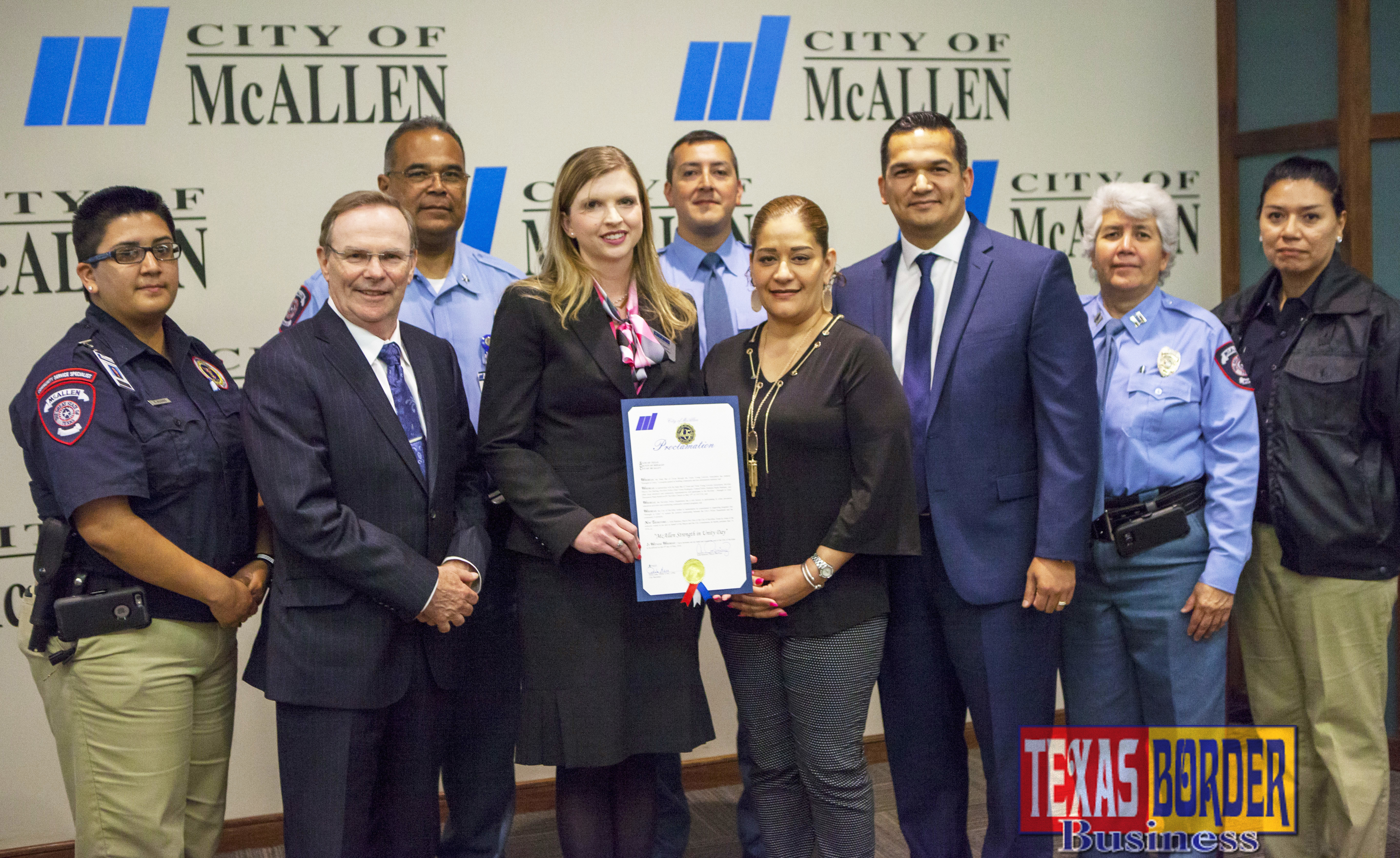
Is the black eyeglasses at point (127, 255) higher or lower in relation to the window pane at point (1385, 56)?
lower

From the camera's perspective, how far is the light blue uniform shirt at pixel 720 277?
315 cm

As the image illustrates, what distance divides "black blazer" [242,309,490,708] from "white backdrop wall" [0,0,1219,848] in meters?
1.42

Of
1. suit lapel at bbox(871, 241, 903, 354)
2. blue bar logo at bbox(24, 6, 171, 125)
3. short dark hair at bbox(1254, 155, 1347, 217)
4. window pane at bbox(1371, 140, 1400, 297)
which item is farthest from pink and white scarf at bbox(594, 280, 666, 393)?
window pane at bbox(1371, 140, 1400, 297)

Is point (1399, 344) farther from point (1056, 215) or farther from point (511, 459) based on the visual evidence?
point (511, 459)

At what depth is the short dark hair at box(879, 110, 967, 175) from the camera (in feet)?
8.36

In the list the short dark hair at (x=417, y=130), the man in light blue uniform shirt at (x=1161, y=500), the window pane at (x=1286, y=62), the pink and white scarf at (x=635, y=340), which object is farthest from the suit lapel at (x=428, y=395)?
the window pane at (x=1286, y=62)

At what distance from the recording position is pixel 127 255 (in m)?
2.30

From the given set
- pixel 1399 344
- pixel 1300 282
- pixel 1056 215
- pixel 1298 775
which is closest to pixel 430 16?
pixel 1056 215

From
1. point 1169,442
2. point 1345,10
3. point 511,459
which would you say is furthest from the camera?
point 1345,10

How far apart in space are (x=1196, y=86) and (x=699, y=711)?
11.0 ft

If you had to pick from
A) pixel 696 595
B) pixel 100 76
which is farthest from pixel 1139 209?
pixel 100 76

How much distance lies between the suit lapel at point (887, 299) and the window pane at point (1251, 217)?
7.01 feet

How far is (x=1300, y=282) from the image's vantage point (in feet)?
9.47

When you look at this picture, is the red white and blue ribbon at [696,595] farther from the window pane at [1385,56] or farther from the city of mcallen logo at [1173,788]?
the window pane at [1385,56]
